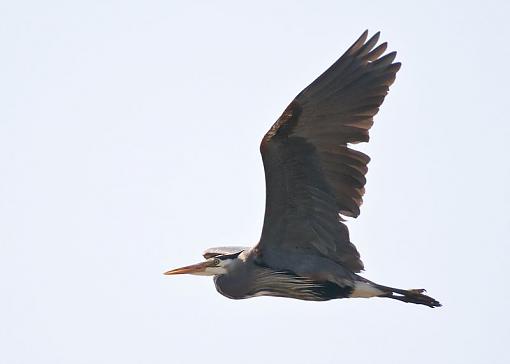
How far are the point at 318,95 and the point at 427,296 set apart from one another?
2.14 metres

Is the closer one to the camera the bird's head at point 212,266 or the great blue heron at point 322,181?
the great blue heron at point 322,181

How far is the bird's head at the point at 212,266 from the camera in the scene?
1312 cm

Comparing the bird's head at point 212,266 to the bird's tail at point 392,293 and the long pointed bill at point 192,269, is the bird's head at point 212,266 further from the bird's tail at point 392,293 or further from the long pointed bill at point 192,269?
the bird's tail at point 392,293

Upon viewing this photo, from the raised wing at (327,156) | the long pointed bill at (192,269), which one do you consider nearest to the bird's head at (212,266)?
the long pointed bill at (192,269)

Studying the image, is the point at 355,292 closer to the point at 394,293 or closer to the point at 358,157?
the point at 394,293

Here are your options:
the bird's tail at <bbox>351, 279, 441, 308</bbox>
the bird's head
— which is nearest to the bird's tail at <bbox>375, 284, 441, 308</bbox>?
the bird's tail at <bbox>351, 279, 441, 308</bbox>

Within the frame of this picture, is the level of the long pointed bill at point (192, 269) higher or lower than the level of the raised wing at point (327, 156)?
lower

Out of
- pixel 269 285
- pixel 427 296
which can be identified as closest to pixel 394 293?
pixel 427 296

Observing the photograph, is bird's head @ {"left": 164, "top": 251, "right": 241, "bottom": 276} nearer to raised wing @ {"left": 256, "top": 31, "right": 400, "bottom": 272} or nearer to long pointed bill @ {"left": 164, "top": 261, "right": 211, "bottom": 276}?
long pointed bill @ {"left": 164, "top": 261, "right": 211, "bottom": 276}

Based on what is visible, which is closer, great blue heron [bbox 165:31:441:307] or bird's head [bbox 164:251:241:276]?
great blue heron [bbox 165:31:441:307]

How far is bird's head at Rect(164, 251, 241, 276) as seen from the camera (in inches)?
517

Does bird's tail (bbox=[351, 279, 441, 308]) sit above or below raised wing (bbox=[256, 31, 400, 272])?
below

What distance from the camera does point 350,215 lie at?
1272 centimetres

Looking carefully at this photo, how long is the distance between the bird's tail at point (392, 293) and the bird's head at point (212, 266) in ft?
3.91
